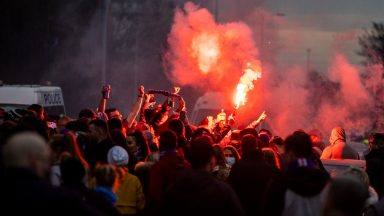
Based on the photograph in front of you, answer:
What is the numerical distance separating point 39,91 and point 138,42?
64.8 feet

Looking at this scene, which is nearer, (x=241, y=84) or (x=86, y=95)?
(x=241, y=84)

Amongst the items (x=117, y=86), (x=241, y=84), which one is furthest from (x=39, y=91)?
(x=117, y=86)

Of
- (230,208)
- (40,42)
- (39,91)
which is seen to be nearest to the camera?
(230,208)

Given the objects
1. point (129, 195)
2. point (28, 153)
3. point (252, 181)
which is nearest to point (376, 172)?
point (252, 181)

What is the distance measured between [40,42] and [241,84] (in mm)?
20543

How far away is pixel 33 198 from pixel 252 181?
405 cm

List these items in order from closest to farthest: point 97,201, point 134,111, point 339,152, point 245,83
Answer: point 97,201 < point 339,152 < point 134,111 < point 245,83

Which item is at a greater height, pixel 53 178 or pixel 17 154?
pixel 17 154

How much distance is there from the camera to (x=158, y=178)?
9.48 m

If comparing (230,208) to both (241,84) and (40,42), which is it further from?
(40,42)

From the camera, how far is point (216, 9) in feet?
94.2

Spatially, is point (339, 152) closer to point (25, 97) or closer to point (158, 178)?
point (158, 178)

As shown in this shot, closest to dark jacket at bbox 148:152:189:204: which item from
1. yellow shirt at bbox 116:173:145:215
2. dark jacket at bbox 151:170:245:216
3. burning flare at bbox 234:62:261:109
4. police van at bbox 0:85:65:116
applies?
yellow shirt at bbox 116:173:145:215

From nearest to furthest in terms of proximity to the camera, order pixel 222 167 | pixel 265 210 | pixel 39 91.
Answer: pixel 265 210 < pixel 222 167 < pixel 39 91
